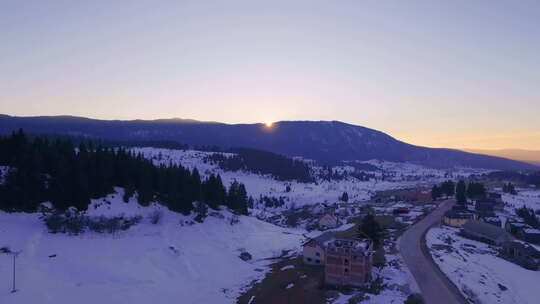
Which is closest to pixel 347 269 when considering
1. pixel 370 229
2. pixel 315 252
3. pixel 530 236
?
pixel 315 252

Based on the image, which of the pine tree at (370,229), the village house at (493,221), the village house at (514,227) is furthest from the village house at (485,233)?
the pine tree at (370,229)

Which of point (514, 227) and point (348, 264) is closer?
point (348, 264)

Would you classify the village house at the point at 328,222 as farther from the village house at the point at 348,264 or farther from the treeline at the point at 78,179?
the village house at the point at 348,264

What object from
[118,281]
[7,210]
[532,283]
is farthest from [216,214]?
[532,283]

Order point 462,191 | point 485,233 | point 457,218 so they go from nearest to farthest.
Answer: point 485,233 < point 457,218 < point 462,191

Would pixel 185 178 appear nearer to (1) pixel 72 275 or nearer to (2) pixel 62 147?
(2) pixel 62 147

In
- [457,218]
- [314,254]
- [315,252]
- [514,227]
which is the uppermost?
[457,218]

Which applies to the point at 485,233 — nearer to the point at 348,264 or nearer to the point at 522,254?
the point at 522,254
